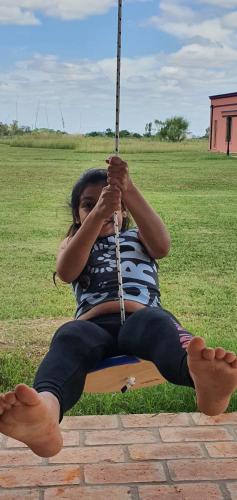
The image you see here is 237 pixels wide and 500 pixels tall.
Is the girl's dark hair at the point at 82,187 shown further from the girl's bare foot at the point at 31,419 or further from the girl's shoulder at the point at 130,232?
the girl's bare foot at the point at 31,419

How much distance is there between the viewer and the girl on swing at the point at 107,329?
1.67 m

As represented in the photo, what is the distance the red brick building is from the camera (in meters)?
20.8

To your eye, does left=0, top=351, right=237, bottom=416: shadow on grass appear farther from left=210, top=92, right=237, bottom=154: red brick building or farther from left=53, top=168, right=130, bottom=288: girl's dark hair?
left=210, top=92, right=237, bottom=154: red brick building

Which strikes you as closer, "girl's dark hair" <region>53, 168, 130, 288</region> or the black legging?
the black legging

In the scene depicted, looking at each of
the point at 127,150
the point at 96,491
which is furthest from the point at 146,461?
the point at 127,150

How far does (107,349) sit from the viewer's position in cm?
208

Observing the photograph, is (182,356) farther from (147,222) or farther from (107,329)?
(147,222)

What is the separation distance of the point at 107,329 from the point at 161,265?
3735 mm

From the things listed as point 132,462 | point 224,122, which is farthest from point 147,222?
point 224,122

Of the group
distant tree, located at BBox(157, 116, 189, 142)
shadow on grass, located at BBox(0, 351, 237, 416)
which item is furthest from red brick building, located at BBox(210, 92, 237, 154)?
shadow on grass, located at BBox(0, 351, 237, 416)

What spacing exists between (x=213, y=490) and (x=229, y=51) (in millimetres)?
2264

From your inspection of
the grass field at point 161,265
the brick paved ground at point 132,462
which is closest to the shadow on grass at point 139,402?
the grass field at point 161,265

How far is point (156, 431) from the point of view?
2516mm

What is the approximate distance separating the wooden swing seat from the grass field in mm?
794
